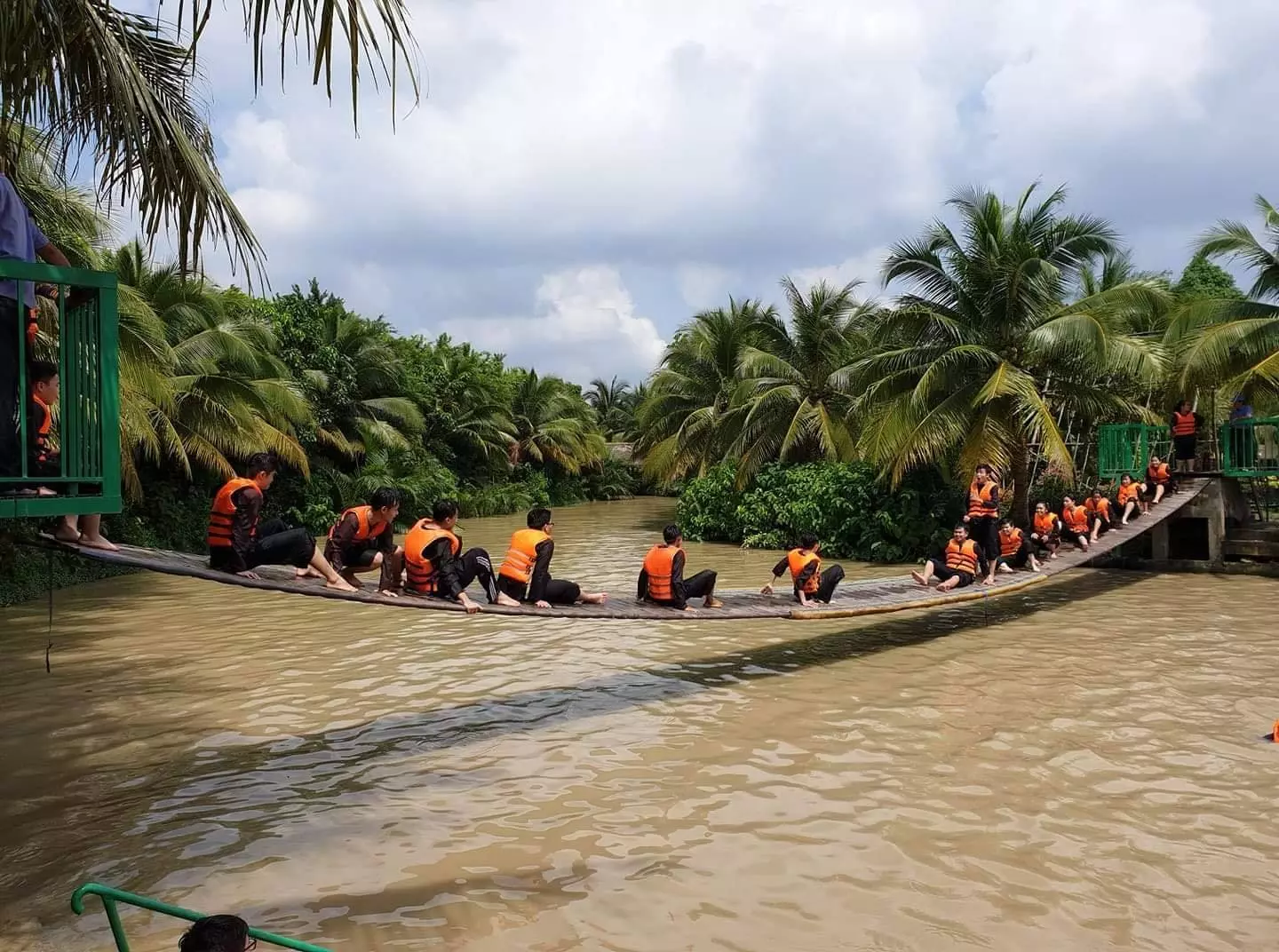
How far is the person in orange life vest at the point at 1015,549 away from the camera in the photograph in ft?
34.1

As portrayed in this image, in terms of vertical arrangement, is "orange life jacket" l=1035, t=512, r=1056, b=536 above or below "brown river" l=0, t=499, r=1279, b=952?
above

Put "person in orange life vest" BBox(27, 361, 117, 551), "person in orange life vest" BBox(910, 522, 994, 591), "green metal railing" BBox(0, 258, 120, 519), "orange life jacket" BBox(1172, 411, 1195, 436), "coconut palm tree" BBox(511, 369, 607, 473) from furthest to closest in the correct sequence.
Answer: "coconut palm tree" BBox(511, 369, 607, 473) → "orange life jacket" BBox(1172, 411, 1195, 436) → "person in orange life vest" BBox(910, 522, 994, 591) → "person in orange life vest" BBox(27, 361, 117, 551) → "green metal railing" BBox(0, 258, 120, 519)

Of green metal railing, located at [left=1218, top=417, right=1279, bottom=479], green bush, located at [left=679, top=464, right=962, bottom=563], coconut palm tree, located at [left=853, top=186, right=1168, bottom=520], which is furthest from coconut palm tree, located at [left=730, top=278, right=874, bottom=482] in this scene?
green metal railing, located at [left=1218, top=417, right=1279, bottom=479]

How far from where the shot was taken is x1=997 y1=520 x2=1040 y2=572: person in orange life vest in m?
10.4

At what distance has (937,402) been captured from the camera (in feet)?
46.9

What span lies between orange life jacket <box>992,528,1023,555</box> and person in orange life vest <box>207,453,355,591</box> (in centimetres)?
763

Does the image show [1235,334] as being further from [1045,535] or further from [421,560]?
[421,560]

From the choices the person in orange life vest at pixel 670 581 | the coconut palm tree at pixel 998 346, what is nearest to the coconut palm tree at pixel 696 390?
the coconut palm tree at pixel 998 346

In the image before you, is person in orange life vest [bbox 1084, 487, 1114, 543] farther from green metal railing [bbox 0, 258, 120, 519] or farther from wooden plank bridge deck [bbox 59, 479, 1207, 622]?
green metal railing [bbox 0, 258, 120, 519]

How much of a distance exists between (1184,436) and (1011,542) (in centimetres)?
641

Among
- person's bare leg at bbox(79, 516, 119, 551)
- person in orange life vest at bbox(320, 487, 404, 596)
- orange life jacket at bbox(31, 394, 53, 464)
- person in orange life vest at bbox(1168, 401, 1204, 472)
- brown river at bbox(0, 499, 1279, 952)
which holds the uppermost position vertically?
person in orange life vest at bbox(1168, 401, 1204, 472)

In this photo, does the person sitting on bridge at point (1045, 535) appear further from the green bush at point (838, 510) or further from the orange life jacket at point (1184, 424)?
the orange life jacket at point (1184, 424)

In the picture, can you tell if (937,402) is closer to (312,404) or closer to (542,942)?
(542,942)

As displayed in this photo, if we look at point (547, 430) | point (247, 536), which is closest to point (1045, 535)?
point (247, 536)
